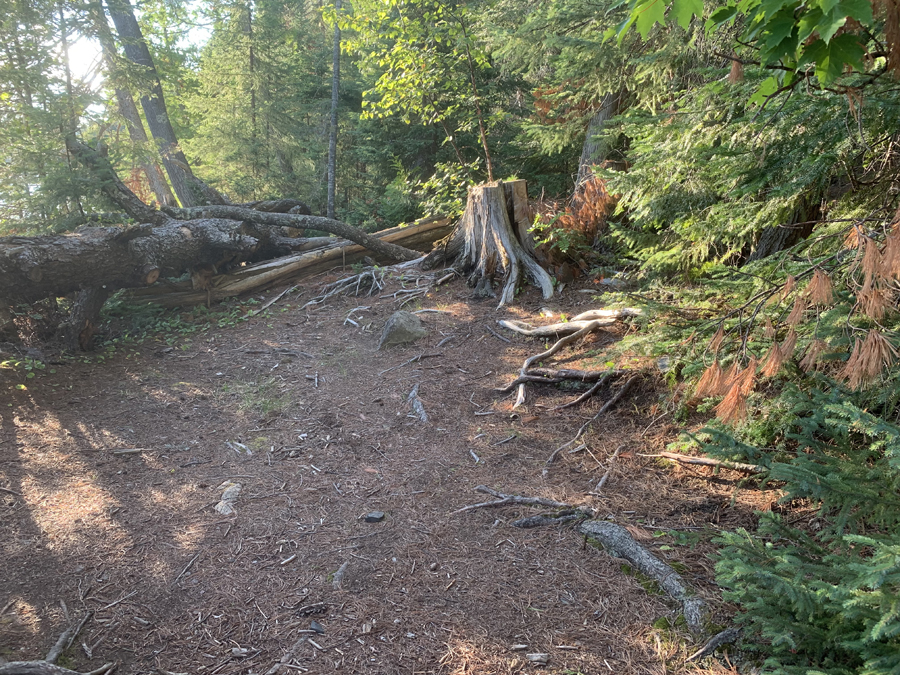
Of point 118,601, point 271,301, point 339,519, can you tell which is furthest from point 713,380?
point 271,301

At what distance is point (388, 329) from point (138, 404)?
3253 mm

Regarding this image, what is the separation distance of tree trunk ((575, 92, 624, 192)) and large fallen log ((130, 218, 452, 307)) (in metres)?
3.54

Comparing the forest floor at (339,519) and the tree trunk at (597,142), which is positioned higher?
the tree trunk at (597,142)

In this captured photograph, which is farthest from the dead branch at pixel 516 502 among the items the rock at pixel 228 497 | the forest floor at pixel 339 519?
the rock at pixel 228 497

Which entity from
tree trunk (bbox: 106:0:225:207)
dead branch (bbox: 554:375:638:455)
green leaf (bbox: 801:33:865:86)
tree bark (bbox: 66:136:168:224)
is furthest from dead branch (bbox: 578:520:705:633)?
tree trunk (bbox: 106:0:225:207)

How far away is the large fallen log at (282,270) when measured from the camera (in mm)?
8961

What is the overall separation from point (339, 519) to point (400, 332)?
3.67m

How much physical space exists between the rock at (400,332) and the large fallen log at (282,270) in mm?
3622

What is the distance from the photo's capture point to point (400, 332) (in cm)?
736

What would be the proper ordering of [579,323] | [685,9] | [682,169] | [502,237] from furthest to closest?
1. [502,237]
2. [579,323]
3. [682,169]
4. [685,9]

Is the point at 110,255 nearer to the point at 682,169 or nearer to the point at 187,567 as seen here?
the point at 187,567

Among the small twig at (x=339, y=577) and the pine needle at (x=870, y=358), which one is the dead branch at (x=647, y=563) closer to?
the pine needle at (x=870, y=358)

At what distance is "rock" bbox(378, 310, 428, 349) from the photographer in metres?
7.36

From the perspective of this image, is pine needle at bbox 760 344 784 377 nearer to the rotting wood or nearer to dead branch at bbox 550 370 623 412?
dead branch at bbox 550 370 623 412
